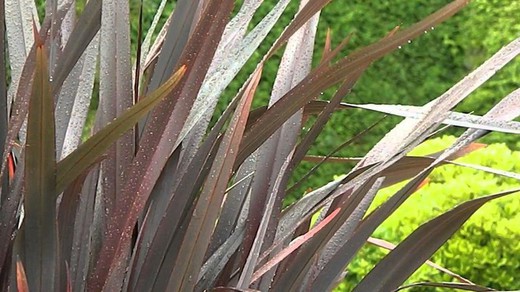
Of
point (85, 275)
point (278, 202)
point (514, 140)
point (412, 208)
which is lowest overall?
point (85, 275)

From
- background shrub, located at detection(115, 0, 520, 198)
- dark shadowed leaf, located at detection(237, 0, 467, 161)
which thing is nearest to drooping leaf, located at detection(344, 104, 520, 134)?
dark shadowed leaf, located at detection(237, 0, 467, 161)

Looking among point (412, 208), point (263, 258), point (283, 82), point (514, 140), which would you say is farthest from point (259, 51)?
Answer: point (263, 258)

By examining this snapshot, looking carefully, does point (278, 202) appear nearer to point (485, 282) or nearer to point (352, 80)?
point (352, 80)

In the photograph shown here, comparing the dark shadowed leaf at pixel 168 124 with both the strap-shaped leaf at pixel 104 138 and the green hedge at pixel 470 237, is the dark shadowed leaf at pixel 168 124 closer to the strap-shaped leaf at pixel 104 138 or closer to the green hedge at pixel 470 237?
the strap-shaped leaf at pixel 104 138

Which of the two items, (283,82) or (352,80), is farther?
(283,82)

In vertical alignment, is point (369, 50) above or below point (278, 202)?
above

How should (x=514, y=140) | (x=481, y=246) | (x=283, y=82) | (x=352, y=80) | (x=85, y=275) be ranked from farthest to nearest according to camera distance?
(x=514, y=140) < (x=481, y=246) < (x=283, y=82) < (x=352, y=80) < (x=85, y=275)

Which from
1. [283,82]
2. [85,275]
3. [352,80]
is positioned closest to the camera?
[85,275]
